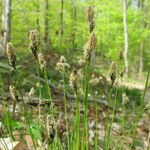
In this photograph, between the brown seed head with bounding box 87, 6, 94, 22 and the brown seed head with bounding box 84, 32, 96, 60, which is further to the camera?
the brown seed head with bounding box 87, 6, 94, 22

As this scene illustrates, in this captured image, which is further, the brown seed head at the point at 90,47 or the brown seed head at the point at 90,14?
the brown seed head at the point at 90,14

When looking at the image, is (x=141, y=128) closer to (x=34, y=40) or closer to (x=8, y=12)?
(x=34, y=40)

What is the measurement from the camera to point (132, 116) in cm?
669

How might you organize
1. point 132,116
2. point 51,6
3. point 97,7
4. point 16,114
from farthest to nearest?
point 97,7 → point 51,6 → point 132,116 → point 16,114

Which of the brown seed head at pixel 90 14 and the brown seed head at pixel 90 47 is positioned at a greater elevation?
the brown seed head at pixel 90 14

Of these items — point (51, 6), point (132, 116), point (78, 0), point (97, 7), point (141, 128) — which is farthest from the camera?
point (78, 0)

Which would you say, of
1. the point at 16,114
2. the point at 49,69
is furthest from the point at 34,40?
the point at 49,69

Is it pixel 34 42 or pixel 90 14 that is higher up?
pixel 90 14

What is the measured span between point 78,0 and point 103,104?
72.5 ft

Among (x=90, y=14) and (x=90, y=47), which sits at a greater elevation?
(x=90, y=14)

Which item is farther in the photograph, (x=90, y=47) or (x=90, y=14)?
(x=90, y=14)

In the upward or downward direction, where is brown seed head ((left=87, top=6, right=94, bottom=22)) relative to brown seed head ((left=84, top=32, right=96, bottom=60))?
upward

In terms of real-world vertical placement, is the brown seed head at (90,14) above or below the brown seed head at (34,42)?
above

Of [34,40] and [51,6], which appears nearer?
[34,40]
